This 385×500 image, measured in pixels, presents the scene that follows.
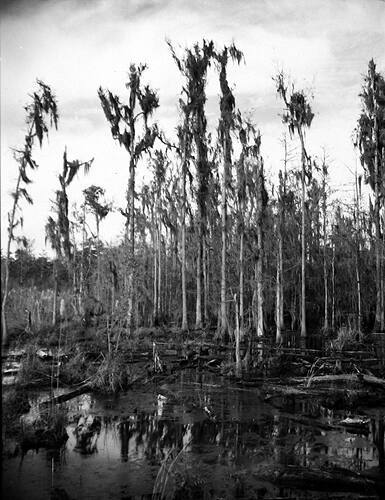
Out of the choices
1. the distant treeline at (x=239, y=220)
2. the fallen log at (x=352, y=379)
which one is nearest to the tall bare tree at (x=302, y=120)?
the distant treeline at (x=239, y=220)

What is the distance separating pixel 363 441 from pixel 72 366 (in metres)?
6.16

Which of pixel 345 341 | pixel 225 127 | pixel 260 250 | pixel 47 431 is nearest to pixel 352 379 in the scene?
pixel 47 431

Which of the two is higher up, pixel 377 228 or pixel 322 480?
pixel 377 228

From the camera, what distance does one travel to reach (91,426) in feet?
19.6

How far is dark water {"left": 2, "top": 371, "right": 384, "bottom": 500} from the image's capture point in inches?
155

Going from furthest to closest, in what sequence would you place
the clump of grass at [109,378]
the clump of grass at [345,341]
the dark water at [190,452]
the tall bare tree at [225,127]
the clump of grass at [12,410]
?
the tall bare tree at [225,127] < the clump of grass at [345,341] < the clump of grass at [109,378] < the clump of grass at [12,410] < the dark water at [190,452]

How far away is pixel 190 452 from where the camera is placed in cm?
501

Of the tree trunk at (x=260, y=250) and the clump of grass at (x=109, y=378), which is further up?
the tree trunk at (x=260, y=250)

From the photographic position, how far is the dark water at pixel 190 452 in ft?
13.0

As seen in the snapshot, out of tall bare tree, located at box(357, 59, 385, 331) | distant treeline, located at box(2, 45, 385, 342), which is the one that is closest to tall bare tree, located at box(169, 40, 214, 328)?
distant treeline, located at box(2, 45, 385, 342)

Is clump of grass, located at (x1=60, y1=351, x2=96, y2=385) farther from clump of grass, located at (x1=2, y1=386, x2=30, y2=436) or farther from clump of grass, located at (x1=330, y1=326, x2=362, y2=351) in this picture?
clump of grass, located at (x1=330, y1=326, x2=362, y2=351)

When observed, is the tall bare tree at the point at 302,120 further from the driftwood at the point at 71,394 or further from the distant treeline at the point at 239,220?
the driftwood at the point at 71,394

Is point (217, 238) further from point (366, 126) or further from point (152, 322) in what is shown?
point (366, 126)

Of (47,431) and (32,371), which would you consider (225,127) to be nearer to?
(32,371)
